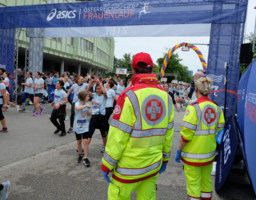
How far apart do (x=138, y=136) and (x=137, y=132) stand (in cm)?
4

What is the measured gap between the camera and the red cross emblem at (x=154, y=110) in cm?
199

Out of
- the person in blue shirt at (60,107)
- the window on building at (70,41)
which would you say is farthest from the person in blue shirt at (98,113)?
the window on building at (70,41)

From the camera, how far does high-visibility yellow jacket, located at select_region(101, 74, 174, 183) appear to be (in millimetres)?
1931

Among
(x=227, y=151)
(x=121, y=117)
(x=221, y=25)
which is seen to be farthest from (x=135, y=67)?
(x=221, y=25)

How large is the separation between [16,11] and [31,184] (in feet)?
30.6

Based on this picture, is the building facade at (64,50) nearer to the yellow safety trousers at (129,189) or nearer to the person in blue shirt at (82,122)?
the person in blue shirt at (82,122)

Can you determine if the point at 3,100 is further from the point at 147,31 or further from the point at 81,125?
the point at 147,31

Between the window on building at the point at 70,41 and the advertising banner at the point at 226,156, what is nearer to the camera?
the advertising banner at the point at 226,156

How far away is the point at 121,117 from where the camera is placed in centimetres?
193

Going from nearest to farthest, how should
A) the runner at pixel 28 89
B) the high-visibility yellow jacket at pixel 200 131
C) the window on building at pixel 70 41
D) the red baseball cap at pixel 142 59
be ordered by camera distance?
the red baseball cap at pixel 142 59 → the high-visibility yellow jacket at pixel 200 131 → the runner at pixel 28 89 → the window on building at pixel 70 41

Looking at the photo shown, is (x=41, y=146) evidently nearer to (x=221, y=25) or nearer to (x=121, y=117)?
(x=121, y=117)

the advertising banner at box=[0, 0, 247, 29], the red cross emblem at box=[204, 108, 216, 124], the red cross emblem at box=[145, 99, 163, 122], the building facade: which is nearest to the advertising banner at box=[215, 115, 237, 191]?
the red cross emblem at box=[204, 108, 216, 124]

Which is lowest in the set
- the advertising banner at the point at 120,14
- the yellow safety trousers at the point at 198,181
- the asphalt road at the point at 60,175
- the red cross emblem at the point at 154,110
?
the asphalt road at the point at 60,175

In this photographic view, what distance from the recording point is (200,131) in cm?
275
